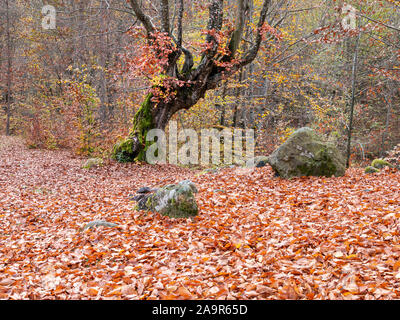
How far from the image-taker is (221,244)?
14.3 ft

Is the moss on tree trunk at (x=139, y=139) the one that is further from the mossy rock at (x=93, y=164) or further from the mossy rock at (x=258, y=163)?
the mossy rock at (x=258, y=163)

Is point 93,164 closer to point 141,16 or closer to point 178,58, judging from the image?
point 178,58

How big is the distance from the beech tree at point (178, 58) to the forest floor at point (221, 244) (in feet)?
13.3

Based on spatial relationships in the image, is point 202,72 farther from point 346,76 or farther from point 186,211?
point 346,76

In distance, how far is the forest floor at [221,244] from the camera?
3143 millimetres

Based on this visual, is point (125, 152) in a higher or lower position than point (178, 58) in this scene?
lower

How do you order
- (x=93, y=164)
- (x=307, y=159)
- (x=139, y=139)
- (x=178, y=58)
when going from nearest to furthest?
1. (x=307, y=159)
2. (x=178, y=58)
3. (x=93, y=164)
4. (x=139, y=139)

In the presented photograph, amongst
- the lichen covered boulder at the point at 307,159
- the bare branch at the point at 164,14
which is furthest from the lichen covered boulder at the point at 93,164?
the lichen covered boulder at the point at 307,159

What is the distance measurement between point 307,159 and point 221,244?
4.29 meters

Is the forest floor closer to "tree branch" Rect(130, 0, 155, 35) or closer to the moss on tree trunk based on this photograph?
the moss on tree trunk

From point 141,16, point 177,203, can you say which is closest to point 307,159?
point 177,203

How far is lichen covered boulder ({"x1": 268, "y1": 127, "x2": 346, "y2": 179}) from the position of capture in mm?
7570

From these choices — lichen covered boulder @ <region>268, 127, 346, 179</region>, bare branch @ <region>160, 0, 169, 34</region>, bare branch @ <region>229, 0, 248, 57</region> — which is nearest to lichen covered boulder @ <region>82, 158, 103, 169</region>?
bare branch @ <region>160, 0, 169, 34</region>
